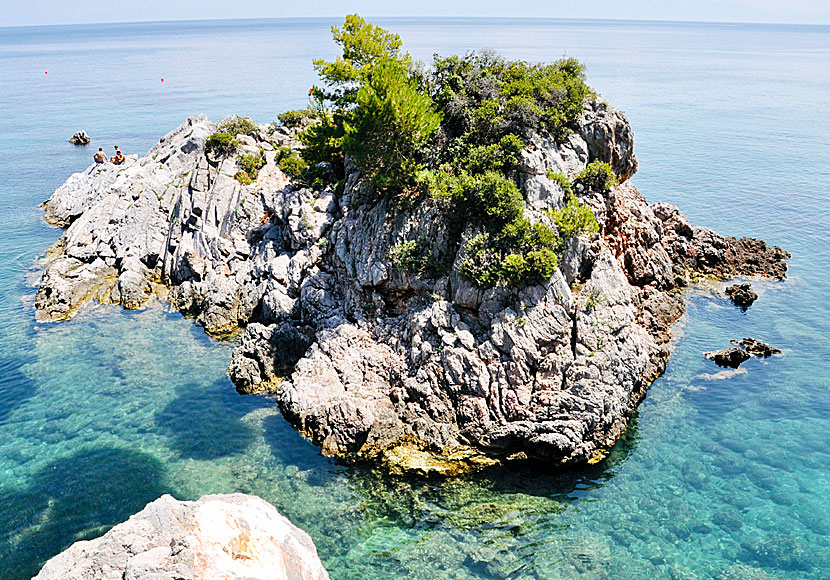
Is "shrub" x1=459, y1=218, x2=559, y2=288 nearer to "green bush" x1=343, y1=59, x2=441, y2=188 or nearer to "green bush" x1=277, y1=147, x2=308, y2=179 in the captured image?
"green bush" x1=343, y1=59, x2=441, y2=188

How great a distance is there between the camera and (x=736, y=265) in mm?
47719

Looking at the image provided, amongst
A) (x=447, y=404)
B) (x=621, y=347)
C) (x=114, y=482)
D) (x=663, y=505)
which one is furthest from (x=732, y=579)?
(x=114, y=482)

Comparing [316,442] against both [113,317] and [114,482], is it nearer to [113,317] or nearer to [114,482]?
[114,482]

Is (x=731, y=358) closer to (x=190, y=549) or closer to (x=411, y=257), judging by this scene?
(x=411, y=257)

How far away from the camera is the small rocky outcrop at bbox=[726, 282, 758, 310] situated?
139 ft

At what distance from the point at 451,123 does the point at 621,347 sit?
58.8 feet

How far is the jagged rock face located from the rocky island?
11 cm

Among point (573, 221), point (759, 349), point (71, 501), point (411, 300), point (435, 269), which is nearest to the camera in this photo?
point (71, 501)

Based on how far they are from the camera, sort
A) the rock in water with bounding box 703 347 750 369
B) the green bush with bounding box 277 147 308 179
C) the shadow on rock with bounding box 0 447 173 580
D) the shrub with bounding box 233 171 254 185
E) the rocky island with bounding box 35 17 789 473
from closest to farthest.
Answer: the shadow on rock with bounding box 0 447 173 580 → the rocky island with bounding box 35 17 789 473 → the rock in water with bounding box 703 347 750 369 → the green bush with bounding box 277 147 308 179 → the shrub with bounding box 233 171 254 185

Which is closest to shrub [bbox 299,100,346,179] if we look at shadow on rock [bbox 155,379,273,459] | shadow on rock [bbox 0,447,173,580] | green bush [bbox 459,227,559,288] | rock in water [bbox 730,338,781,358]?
green bush [bbox 459,227,559,288]

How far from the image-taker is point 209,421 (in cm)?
3059

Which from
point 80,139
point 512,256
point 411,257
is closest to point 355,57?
point 411,257

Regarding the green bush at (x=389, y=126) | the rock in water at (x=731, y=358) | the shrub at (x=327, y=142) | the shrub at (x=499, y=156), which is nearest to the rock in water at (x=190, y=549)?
the green bush at (x=389, y=126)

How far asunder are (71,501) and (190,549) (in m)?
15.8
